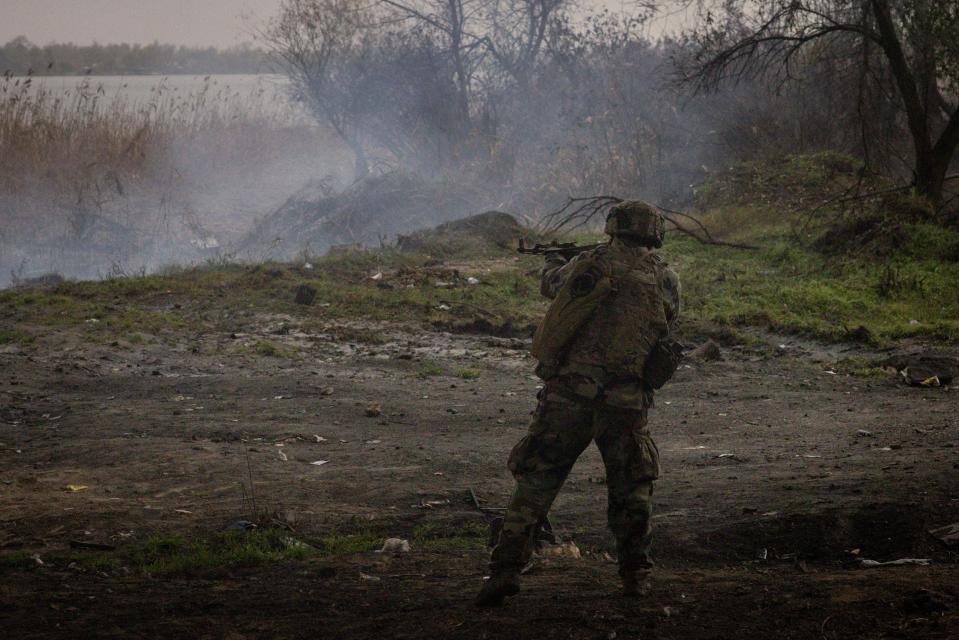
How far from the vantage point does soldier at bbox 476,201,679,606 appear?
13.7 ft

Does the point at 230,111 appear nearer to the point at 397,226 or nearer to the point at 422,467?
the point at 397,226

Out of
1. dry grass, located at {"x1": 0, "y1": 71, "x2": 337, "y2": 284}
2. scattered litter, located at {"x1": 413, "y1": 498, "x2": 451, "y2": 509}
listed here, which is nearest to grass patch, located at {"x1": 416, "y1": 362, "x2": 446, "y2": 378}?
scattered litter, located at {"x1": 413, "y1": 498, "x2": 451, "y2": 509}

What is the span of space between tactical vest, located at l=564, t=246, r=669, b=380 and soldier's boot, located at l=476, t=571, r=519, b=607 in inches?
33.9

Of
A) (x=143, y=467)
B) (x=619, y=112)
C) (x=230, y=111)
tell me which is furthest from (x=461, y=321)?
(x=230, y=111)

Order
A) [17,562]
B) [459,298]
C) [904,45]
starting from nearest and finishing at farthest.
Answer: [17,562] < [459,298] < [904,45]

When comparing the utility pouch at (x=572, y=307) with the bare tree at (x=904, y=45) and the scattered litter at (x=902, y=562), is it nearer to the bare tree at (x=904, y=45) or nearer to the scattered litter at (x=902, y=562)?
the scattered litter at (x=902, y=562)

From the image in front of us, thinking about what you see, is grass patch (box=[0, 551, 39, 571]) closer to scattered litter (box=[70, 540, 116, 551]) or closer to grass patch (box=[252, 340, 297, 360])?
scattered litter (box=[70, 540, 116, 551])

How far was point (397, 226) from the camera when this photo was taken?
62.1 feet

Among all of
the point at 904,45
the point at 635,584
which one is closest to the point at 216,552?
the point at 635,584

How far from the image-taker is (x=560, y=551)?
5094 millimetres

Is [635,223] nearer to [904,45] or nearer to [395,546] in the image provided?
[395,546]

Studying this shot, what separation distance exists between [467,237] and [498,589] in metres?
11.2

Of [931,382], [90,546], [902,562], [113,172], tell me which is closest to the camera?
[902,562]

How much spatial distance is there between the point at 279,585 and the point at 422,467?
204 cm
